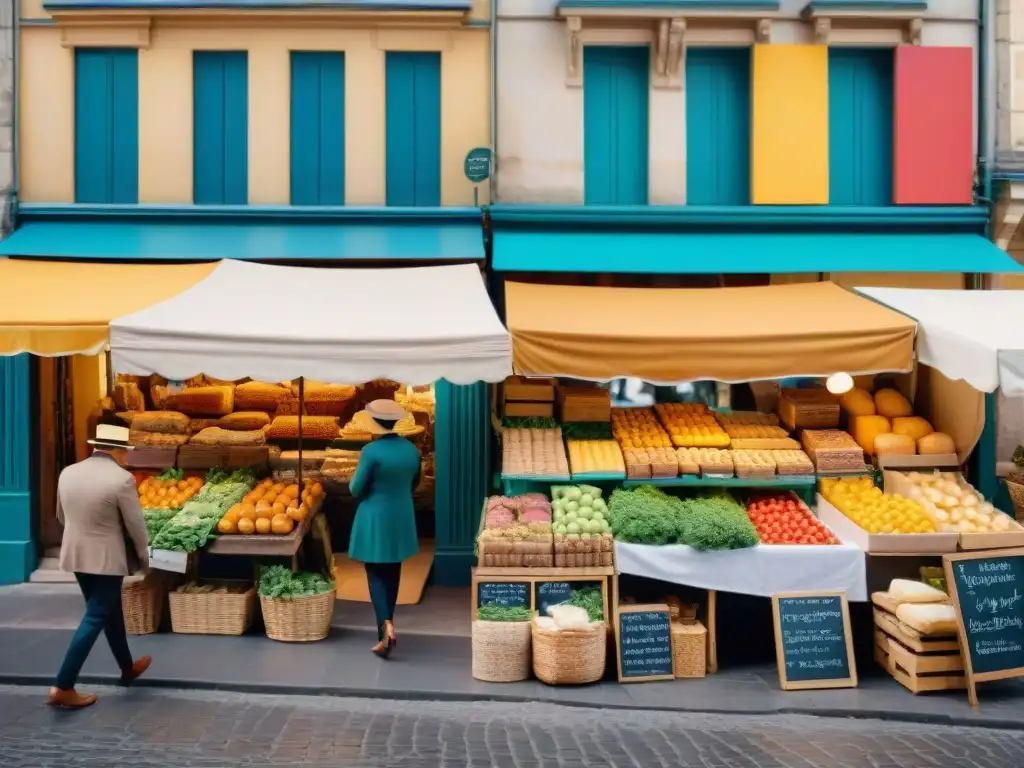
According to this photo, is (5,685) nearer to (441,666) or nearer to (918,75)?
(441,666)

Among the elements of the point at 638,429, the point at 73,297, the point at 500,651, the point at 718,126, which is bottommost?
the point at 500,651

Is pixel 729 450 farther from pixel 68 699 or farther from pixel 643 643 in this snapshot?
pixel 68 699

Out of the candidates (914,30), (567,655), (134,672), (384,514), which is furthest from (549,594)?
(914,30)

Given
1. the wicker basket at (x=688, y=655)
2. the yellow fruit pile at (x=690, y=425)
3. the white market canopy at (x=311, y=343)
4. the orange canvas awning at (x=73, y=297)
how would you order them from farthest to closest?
the yellow fruit pile at (x=690, y=425)
the orange canvas awning at (x=73, y=297)
the wicker basket at (x=688, y=655)
the white market canopy at (x=311, y=343)

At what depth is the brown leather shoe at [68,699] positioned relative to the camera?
6.80 m

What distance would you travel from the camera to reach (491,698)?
7.20 metres

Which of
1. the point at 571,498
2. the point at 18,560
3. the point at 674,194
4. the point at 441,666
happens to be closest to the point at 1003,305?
the point at 674,194

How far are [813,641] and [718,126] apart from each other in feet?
20.8

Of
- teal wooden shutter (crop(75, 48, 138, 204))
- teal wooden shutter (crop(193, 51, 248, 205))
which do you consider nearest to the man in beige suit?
teal wooden shutter (crop(193, 51, 248, 205))

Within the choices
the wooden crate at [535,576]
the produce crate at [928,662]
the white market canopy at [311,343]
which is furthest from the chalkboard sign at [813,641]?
the white market canopy at [311,343]

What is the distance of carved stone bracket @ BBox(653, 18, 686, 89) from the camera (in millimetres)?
10414

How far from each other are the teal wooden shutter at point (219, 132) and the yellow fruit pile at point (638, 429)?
523cm

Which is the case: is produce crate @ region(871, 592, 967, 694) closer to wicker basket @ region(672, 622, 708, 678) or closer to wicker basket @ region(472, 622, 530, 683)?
wicker basket @ region(672, 622, 708, 678)

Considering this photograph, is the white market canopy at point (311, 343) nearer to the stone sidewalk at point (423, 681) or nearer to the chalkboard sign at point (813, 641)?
the stone sidewalk at point (423, 681)
